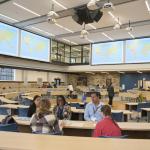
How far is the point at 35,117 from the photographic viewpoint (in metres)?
3.61

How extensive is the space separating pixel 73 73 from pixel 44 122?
20.0 meters

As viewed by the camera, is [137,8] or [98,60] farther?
[98,60]

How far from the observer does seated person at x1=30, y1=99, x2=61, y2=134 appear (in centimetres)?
349

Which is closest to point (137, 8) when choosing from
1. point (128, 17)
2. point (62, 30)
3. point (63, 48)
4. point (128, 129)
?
point (128, 17)

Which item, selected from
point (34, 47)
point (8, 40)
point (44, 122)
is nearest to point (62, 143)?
point (44, 122)

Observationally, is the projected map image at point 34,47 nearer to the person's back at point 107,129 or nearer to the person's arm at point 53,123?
the person's arm at point 53,123

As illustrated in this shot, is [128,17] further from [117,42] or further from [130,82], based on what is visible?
[130,82]

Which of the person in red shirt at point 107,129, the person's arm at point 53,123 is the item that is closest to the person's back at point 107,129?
the person in red shirt at point 107,129

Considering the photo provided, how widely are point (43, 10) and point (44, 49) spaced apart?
6812mm

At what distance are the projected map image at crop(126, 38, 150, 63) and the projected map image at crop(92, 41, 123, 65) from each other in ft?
2.06

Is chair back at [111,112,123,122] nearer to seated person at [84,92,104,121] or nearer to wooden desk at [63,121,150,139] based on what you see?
seated person at [84,92,104,121]

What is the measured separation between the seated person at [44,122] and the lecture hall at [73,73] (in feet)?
0.04

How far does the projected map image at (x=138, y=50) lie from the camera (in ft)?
59.8

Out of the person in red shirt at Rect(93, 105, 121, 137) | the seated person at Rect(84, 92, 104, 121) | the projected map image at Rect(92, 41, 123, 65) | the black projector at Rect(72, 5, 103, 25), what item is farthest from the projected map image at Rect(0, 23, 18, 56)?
the person in red shirt at Rect(93, 105, 121, 137)
